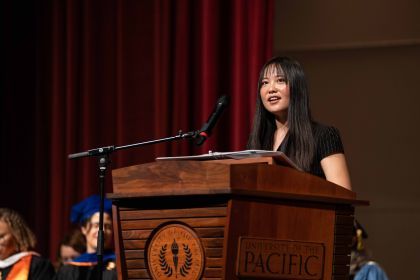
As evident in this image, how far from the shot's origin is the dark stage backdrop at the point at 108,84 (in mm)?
4738

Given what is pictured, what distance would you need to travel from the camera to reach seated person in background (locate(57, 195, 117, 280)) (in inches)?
175

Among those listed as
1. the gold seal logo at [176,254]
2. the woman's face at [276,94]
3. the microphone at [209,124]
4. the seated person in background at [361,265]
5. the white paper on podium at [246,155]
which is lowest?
the seated person in background at [361,265]

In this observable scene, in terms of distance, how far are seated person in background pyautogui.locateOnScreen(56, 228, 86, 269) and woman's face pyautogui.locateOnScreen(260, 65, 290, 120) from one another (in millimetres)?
2578

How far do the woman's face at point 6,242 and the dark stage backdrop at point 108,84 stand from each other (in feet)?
2.17

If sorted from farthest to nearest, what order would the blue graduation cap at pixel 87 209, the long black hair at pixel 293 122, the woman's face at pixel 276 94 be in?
the blue graduation cap at pixel 87 209 < the woman's face at pixel 276 94 < the long black hair at pixel 293 122

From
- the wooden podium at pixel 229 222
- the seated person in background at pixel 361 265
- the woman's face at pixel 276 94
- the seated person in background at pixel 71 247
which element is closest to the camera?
the wooden podium at pixel 229 222

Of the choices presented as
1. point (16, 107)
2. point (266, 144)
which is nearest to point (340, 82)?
point (16, 107)

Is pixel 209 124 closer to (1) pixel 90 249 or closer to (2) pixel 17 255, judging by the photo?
(1) pixel 90 249

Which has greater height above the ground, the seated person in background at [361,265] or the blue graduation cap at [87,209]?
the blue graduation cap at [87,209]

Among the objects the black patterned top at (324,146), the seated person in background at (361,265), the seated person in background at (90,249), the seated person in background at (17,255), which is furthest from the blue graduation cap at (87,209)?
the black patterned top at (324,146)

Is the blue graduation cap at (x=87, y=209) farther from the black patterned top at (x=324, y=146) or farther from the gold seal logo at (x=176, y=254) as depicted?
the gold seal logo at (x=176, y=254)

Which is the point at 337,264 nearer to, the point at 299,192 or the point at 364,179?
the point at 299,192

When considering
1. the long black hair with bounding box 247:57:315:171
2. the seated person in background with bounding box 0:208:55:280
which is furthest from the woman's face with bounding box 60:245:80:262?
the long black hair with bounding box 247:57:315:171

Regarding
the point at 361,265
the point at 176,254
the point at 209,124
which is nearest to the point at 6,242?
the point at 361,265
